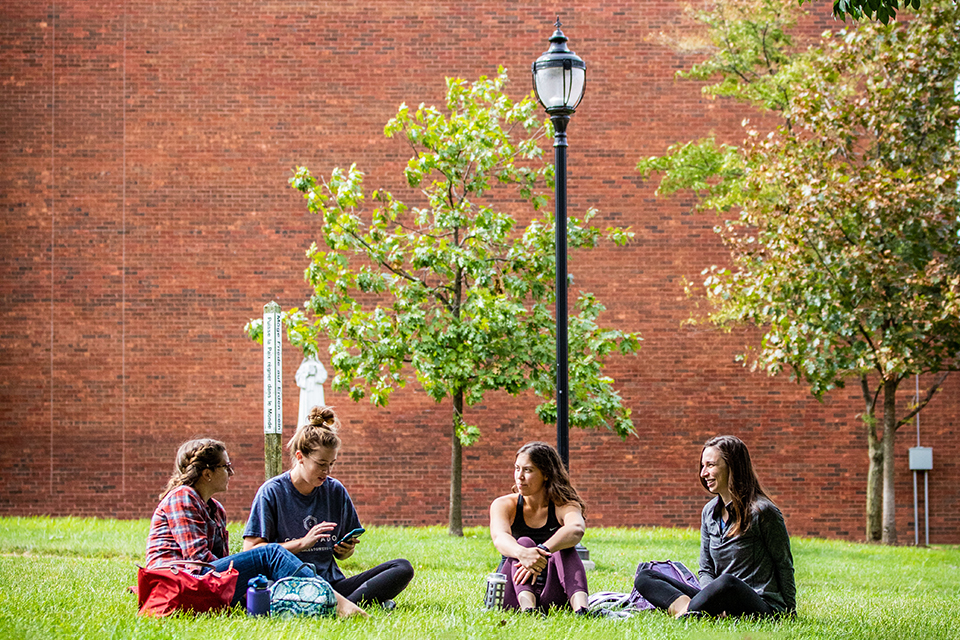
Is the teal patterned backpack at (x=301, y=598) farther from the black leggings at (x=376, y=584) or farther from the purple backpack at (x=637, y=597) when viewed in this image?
the purple backpack at (x=637, y=597)

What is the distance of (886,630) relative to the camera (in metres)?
5.77

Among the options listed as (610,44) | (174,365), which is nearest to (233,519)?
(174,365)

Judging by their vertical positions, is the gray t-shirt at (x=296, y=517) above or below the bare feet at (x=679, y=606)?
above

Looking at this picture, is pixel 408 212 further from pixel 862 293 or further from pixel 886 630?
pixel 886 630

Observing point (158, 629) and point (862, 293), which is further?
point (862, 293)

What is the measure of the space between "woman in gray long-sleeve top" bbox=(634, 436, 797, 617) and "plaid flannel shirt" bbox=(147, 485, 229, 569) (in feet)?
8.67

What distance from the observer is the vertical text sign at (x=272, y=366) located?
8469mm

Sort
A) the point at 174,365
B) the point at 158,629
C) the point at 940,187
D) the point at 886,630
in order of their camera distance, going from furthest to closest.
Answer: the point at 174,365 → the point at 940,187 → the point at 886,630 → the point at 158,629

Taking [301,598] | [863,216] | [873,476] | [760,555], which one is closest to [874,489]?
[873,476]

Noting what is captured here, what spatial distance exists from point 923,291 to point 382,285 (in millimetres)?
6670

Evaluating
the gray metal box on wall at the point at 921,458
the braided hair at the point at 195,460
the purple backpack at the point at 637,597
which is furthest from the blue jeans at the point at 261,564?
the gray metal box on wall at the point at 921,458

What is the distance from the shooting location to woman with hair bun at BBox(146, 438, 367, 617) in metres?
5.48

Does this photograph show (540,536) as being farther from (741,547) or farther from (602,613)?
(741,547)

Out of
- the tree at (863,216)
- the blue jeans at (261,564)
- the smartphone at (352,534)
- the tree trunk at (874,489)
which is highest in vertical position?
the tree at (863,216)
